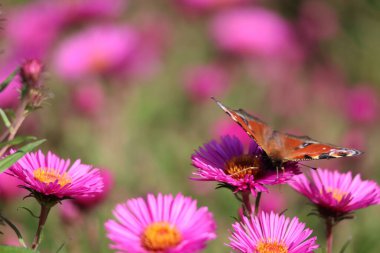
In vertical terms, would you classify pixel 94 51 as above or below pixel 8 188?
above

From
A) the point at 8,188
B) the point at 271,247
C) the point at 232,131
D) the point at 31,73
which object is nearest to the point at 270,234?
the point at 271,247

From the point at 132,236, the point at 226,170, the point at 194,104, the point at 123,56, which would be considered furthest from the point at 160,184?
the point at 132,236

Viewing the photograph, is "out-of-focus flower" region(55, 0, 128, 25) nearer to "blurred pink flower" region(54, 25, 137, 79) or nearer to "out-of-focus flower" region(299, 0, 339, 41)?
"blurred pink flower" region(54, 25, 137, 79)

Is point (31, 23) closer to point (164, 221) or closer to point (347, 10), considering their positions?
point (347, 10)

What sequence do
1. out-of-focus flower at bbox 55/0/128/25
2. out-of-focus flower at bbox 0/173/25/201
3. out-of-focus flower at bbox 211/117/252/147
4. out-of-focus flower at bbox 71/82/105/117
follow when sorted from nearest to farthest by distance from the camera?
1. out-of-focus flower at bbox 0/173/25/201
2. out-of-focus flower at bbox 211/117/252/147
3. out-of-focus flower at bbox 71/82/105/117
4. out-of-focus flower at bbox 55/0/128/25

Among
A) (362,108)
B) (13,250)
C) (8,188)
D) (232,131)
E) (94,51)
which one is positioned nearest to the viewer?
(13,250)

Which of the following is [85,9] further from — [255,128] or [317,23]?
[255,128]

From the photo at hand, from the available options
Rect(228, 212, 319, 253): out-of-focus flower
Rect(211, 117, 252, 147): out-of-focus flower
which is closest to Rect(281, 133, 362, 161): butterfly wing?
Rect(228, 212, 319, 253): out-of-focus flower
